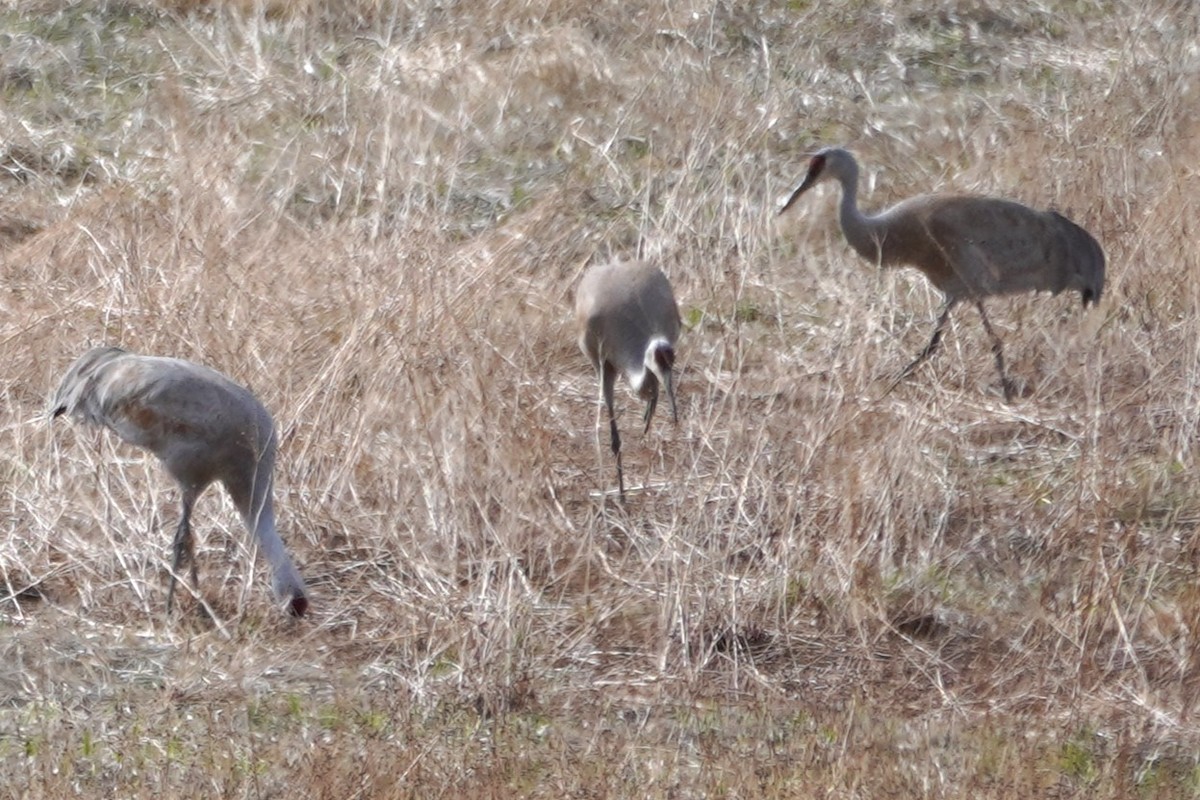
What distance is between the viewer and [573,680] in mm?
5594

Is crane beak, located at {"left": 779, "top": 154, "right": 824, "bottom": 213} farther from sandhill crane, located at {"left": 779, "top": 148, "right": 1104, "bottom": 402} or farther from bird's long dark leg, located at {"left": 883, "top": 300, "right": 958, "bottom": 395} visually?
bird's long dark leg, located at {"left": 883, "top": 300, "right": 958, "bottom": 395}

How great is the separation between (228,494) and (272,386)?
672mm

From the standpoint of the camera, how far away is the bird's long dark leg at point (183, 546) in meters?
5.91

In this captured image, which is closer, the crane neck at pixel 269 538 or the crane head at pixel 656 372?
the crane neck at pixel 269 538

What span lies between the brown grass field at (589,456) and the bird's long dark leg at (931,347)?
0.07 metres

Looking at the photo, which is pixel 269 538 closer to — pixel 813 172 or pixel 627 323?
pixel 627 323

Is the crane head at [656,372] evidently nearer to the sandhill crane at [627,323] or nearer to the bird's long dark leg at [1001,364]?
the sandhill crane at [627,323]

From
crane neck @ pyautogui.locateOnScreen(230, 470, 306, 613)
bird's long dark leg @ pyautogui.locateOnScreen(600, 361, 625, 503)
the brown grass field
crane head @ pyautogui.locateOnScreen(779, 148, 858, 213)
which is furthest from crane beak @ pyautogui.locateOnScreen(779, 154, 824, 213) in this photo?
crane neck @ pyautogui.locateOnScreen(230, 470, 306, 613)

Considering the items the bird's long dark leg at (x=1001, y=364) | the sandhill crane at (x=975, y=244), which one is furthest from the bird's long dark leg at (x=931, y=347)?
the bird's long dark leg at (x=1001, y=364)

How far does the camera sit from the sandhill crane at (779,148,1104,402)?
27.0 ft

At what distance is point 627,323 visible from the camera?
7.54 metres

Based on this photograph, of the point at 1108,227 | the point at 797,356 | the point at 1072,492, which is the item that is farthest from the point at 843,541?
the point at 1108,227

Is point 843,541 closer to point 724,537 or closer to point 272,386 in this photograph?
point 724,537

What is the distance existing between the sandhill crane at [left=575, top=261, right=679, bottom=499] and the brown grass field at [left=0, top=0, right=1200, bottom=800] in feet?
0.77
